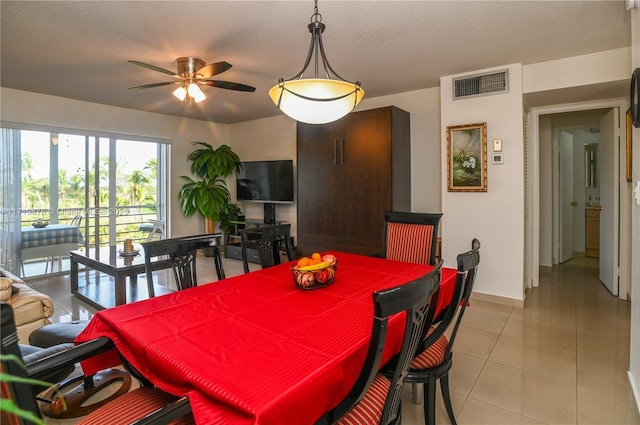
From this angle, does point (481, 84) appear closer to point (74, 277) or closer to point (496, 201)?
point (496, 201)

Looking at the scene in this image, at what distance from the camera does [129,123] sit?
558 cm

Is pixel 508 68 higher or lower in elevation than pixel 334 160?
higher

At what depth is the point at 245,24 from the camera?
8.87 ft

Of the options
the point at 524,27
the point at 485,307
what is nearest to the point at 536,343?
the point at 485,307

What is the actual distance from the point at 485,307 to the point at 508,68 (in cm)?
247

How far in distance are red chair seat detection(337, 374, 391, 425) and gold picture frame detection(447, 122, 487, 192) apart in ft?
9.95

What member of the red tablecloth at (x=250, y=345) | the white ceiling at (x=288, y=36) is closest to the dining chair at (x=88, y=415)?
the red tablecloth at (x=250, y=345)

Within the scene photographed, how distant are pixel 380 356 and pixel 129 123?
582cm

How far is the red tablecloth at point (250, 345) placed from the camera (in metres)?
0.94

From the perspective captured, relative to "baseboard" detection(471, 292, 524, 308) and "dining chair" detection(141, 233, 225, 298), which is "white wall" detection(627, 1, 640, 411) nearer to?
"baseboard" detection(471, 292, 524, 308)

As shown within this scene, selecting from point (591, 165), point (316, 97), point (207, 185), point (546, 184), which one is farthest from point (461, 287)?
point (591, 165)

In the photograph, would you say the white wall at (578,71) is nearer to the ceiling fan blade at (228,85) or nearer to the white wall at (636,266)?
the white wall at (636,266)

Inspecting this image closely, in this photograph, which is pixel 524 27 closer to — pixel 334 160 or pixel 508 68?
pixel 508 68

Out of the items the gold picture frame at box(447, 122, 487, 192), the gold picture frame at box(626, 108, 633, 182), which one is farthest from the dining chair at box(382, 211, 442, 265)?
the gold picture frame at box(626, 108, 633, 182)
